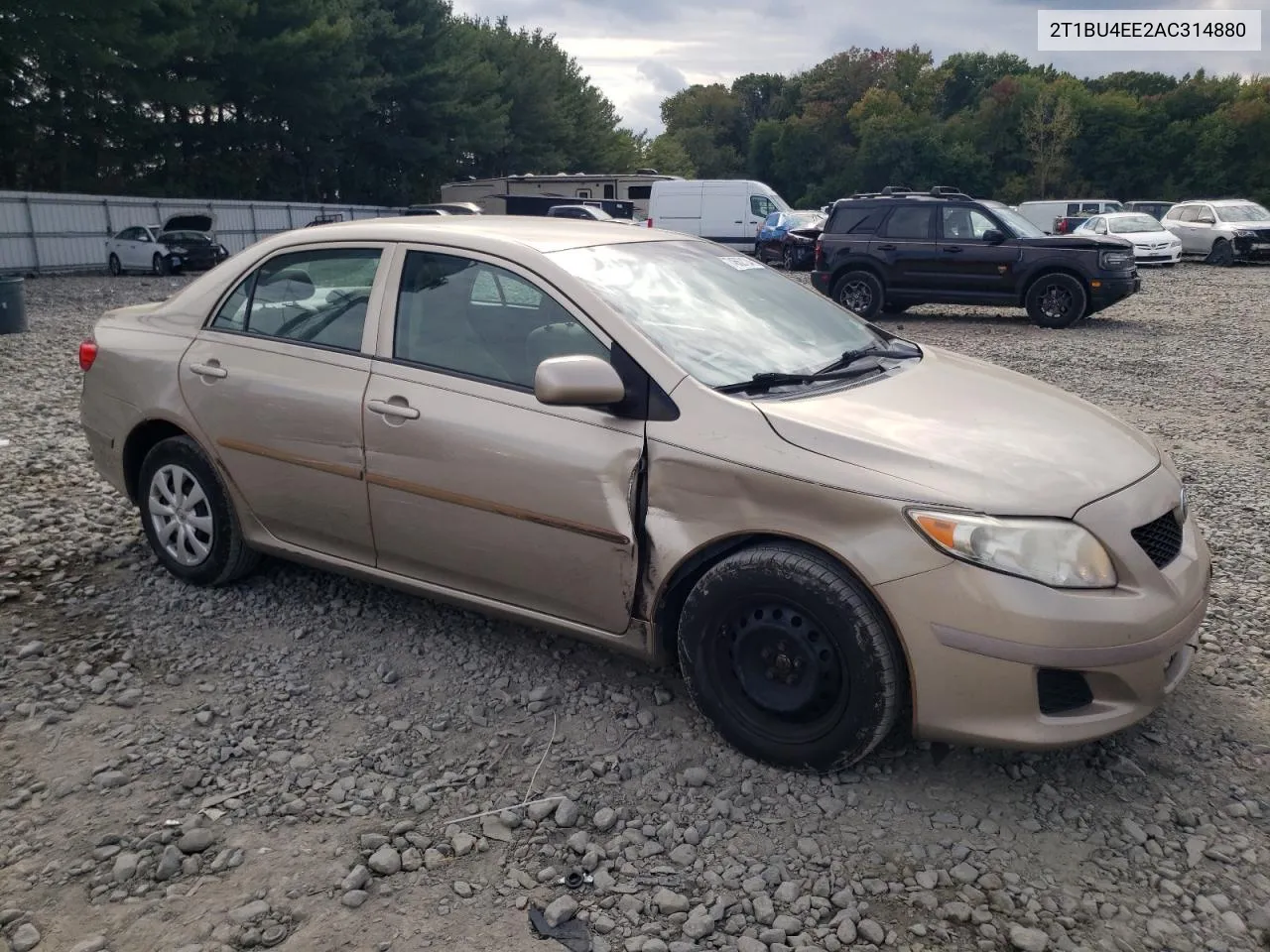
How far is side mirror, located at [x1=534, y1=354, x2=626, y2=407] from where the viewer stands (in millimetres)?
3293

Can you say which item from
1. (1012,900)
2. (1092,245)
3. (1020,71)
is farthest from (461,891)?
(1020,71)

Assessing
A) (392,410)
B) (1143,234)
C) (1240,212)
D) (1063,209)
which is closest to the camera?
(392,410)

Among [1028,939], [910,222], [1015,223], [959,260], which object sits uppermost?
[910,222]

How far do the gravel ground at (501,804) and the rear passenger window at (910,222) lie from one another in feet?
37.2

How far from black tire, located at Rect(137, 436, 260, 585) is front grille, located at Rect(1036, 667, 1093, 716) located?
3.25m

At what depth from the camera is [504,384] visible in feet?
12.1

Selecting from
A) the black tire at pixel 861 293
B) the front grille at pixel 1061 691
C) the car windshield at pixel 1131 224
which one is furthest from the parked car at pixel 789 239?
the front grille at pixel 1061 691

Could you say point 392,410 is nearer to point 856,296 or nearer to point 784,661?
point 784,661

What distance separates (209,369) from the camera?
442 centimetres

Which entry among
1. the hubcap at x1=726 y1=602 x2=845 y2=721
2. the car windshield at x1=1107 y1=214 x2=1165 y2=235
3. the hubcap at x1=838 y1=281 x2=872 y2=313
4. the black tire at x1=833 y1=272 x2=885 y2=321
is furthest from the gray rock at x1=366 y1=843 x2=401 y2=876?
the car windshield at x1=1107 y1=214 x2=1165 y2=235

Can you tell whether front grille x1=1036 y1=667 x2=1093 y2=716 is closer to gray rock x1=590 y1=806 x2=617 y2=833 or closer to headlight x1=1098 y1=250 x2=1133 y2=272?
gray rock x1=590 y1=806 x2=617 y2=833

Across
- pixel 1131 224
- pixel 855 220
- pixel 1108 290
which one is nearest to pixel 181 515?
pixel 855 220

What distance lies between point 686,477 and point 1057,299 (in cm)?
1311

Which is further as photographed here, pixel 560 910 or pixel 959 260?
pixel 959 260
